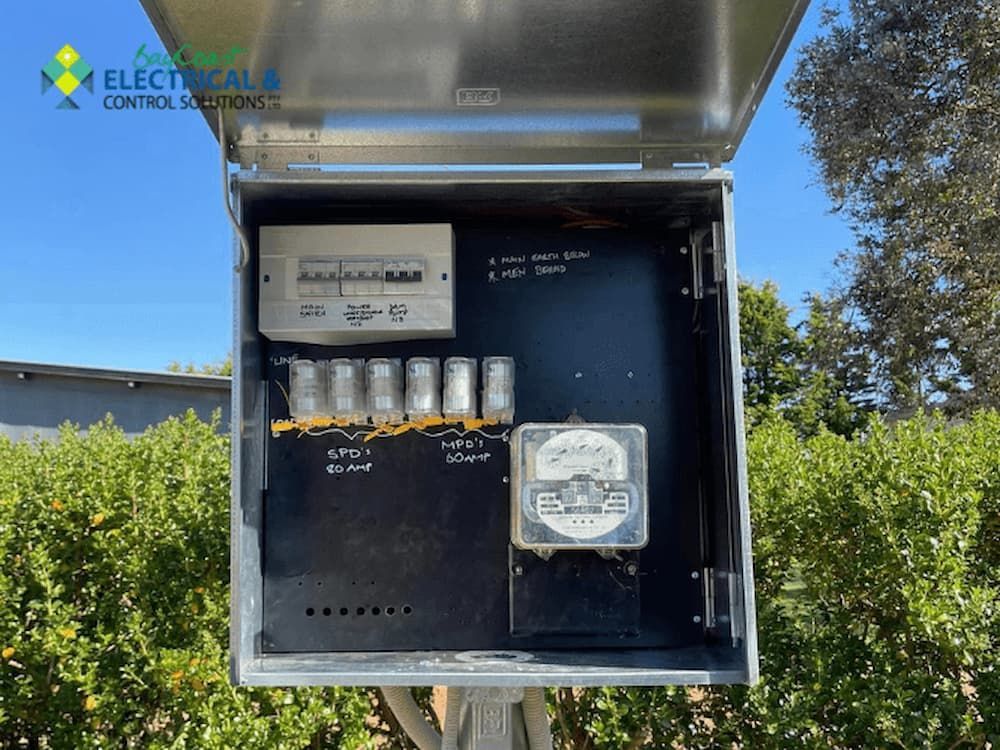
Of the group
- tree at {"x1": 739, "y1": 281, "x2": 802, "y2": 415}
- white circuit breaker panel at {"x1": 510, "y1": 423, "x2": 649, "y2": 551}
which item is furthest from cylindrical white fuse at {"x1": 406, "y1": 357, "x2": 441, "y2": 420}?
tree at {"x1": 739, "y1": 281, "x2": 802, "y2": 415}

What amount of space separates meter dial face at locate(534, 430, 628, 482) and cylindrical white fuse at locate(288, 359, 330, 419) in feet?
1.74

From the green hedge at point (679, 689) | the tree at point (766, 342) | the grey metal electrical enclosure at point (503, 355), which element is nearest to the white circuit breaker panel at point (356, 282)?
the grey metal electrical enclosure at point (503, 355)

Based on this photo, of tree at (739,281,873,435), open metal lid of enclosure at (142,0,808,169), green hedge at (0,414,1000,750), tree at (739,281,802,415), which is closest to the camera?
open metal lid of enclosure at (142,0,808,169)

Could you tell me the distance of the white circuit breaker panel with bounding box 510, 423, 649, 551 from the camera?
5.73ft

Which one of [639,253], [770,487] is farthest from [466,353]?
[770,487]

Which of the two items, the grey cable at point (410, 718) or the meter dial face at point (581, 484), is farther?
the grey cable at point (410, 718)

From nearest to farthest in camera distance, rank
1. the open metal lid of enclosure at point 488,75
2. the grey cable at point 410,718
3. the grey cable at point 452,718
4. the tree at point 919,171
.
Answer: the open metal lid of enclosure at point 488,75 < the grey cable at point 452,718 < the grey cable at point 410,718 < the tree at point 919,171

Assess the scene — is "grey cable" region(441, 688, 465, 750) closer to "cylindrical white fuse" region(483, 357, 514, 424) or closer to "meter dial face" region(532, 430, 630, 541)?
"meter dial face" region(532, 430, 630, 541)

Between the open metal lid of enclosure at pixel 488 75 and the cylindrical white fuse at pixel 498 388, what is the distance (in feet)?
1.63

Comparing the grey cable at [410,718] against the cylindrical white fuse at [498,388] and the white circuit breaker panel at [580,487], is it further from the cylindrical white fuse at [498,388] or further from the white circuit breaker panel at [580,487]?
the cylindrical white fuse at [498,388]

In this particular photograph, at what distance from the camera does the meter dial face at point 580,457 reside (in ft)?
5.76

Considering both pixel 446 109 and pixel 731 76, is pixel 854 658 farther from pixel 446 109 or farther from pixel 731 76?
pixel 446 109

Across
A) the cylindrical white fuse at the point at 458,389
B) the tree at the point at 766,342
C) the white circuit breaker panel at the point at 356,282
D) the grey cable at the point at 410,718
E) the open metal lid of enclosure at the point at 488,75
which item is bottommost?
the grey cable at the point at 410,718

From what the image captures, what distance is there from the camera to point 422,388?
73.7 inches
